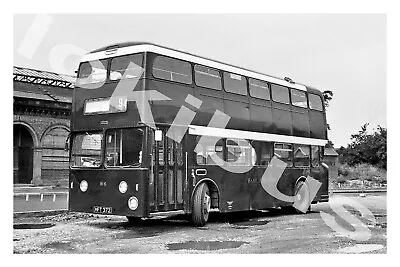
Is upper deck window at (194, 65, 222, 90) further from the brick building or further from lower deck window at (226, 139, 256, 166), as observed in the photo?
the brick building

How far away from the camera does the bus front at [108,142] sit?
11.0 m

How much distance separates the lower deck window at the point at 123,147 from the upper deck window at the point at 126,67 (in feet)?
3.53

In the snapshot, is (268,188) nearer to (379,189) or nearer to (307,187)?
(307,187)

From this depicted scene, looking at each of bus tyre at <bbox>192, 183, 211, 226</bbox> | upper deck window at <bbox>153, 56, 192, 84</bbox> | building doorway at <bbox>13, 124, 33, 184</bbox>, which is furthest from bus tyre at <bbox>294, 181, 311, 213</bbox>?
building doorway at <bbox>13, 124, 33, 184</bbox>

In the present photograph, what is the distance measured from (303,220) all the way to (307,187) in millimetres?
2145

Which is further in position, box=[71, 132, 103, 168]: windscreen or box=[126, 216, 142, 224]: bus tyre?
box=[126, 216, 142, 224]: bus tyre

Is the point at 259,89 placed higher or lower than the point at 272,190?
higher

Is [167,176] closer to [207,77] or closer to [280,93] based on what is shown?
[207,77]

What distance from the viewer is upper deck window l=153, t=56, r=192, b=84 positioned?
11.2 metres

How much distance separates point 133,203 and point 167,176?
0.93 metres

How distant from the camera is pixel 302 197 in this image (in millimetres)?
16203

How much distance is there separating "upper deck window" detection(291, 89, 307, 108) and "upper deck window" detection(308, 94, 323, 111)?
0.30 m

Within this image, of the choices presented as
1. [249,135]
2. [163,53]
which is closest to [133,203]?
[163,53]

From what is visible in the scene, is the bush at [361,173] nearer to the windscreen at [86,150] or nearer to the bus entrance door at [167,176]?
the bus entrance door at [167,176]
